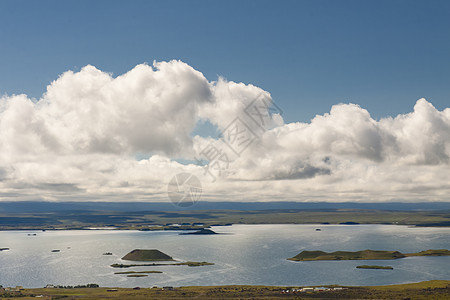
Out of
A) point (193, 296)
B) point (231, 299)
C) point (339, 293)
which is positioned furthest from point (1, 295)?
point (339, 293)

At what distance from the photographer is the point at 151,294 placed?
7667 inches

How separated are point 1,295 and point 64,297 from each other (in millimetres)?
28024

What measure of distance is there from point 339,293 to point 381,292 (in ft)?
56.6

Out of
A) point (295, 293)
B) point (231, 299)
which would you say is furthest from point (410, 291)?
point (231, 299)

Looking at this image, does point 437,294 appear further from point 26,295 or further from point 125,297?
point 26,295

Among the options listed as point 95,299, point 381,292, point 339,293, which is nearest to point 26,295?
point 95,299

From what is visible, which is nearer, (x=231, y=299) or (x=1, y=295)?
(x=231, y=299)

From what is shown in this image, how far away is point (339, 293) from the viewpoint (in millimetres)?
192625

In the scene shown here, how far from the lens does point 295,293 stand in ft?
632

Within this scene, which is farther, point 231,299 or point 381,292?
point 381,292

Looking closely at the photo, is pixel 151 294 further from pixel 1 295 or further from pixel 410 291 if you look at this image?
pixel 410 291

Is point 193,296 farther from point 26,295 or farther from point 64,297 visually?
point 26,295

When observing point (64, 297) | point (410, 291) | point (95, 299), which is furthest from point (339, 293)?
point (64, 297)

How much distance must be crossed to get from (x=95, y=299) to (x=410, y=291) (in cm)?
12417
